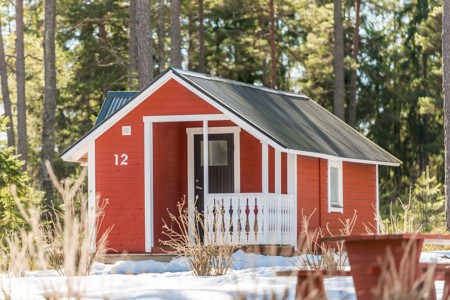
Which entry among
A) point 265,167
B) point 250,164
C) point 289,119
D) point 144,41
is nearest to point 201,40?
point 144,41

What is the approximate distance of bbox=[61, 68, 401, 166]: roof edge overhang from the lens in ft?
64.6

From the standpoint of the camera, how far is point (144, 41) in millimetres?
28328

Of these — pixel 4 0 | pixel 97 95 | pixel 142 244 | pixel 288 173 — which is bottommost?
pixel 142 244

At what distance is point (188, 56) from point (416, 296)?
35.6 metres

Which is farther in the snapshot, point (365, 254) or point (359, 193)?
point (359, 193)

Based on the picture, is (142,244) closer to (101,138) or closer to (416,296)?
(101,138)

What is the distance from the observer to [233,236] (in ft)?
64.6

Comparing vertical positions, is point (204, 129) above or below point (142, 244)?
above

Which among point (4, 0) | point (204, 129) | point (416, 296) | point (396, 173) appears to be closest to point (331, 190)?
point (204, 129)

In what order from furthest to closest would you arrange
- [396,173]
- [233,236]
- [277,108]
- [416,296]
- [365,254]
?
[396,173], [277,108], [233,236], [365,254], [416,296]

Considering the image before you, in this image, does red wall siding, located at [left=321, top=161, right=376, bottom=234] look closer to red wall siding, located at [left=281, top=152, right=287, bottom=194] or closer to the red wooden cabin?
the red wooden cabin

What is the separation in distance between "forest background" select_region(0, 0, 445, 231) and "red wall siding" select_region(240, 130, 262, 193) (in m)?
17.5

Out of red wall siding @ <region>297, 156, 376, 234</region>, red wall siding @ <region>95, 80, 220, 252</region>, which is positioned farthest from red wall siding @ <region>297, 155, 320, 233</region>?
red wall siding @ <region>95, 80, 220, 252</region>

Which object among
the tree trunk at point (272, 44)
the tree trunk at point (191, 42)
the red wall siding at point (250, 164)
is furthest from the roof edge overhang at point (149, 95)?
the tree trunk at point (191, 42)
